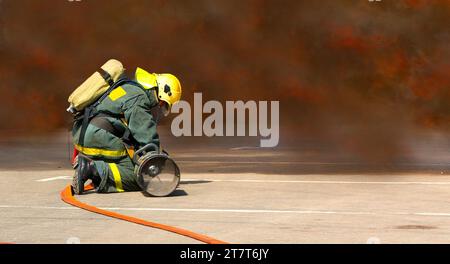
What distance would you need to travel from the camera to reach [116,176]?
35.0 ft

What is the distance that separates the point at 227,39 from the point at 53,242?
48.4ft

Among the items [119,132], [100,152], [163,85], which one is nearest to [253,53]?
[163,85]

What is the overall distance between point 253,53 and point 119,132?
11.7 m

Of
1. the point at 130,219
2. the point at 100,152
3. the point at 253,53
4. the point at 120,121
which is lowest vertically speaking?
the point at 130,219

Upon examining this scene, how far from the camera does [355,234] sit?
7.97 m

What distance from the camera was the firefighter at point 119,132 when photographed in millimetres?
10547

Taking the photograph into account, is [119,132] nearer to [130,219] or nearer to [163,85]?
[163,85]

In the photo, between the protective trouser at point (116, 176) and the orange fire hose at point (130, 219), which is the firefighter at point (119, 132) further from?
the orange fire hose at point (130, 219)

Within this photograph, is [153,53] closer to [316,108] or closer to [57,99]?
[57,99]

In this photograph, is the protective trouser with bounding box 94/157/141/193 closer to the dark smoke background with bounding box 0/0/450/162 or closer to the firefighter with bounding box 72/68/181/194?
the firefighter with bounding box 72/68/181/194

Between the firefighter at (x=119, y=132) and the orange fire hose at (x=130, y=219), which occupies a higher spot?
the firefighter at (x=119, y=132)

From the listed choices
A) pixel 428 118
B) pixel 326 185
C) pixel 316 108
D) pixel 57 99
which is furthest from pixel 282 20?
pixel 326 185

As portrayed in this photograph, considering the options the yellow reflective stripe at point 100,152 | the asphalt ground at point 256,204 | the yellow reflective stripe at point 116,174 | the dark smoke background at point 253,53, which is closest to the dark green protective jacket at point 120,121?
the yellow reflective stripe at point 100,152

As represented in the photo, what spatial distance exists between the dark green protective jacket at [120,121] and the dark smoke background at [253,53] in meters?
10.7
